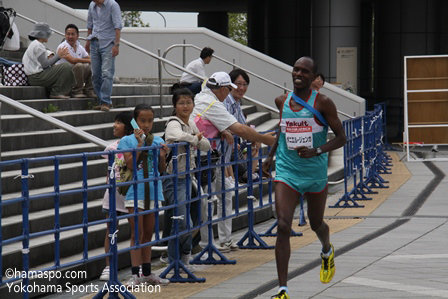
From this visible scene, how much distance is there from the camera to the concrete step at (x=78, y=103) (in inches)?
484

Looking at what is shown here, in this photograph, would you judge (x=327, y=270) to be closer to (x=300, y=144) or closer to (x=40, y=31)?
(x=300, y=144)

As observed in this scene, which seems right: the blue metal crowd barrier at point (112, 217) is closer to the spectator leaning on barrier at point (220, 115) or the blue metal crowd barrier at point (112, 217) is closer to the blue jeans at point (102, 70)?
the spectator leaning on barrier at point (220, 115)

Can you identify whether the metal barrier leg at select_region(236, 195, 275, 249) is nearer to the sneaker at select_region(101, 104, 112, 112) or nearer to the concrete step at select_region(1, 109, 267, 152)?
Result: the concrete step at select_region(1, 109, 267, 152)

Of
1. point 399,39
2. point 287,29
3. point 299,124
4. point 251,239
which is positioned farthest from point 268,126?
point 287,29

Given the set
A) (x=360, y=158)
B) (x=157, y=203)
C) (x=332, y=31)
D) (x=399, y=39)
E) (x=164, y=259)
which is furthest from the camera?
(x=399, y=39)

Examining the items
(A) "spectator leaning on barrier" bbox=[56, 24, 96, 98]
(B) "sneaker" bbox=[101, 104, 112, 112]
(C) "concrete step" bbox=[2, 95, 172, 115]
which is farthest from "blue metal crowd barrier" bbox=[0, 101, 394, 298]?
(A) "spectator leaning on barrier" bbox=[56, 24, 96, 98]

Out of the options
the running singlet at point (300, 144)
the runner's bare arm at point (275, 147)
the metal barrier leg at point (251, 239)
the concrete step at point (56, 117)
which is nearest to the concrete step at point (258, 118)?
the concrete step at point (56, 117)

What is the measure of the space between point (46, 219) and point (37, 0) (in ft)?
37.7

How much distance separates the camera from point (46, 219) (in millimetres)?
8703

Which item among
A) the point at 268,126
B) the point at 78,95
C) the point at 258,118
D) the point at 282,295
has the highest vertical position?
the point at 78,95

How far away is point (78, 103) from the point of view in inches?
524

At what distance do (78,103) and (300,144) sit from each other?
677 cm

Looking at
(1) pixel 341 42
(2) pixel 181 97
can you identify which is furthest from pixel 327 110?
(1) pixel 341 42

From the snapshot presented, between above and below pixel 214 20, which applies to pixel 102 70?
below
